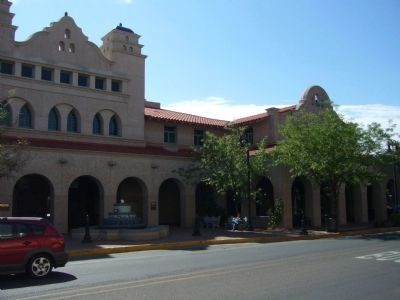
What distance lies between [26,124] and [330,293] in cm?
2234

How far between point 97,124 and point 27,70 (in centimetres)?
540

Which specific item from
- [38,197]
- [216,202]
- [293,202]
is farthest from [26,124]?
[293,202]

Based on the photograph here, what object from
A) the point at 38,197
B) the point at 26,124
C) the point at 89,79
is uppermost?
the point at 89,79

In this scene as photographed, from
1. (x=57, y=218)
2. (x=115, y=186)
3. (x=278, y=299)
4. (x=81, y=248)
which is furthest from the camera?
(x=115, y=186)

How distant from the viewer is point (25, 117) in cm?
2714

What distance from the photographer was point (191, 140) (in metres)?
35.1

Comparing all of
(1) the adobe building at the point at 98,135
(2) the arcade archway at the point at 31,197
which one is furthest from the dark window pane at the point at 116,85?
(2) the arcade archway at the point at 31,197

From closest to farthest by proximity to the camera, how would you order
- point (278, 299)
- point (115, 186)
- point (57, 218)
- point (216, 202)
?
point (278, 299)
point (57, 218)
point (115, 186)
point (216, 202)

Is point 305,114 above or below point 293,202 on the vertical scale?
above

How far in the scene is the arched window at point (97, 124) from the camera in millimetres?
29961

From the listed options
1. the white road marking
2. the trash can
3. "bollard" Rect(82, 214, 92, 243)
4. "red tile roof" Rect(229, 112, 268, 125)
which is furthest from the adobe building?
the white road marking

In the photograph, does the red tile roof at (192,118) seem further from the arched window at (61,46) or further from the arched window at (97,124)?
the arched window at (61,46)

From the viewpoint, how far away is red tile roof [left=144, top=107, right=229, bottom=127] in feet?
108

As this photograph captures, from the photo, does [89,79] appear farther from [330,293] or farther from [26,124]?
[330,293]
